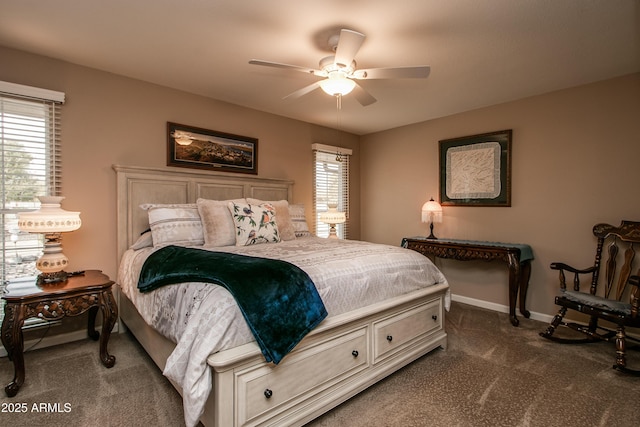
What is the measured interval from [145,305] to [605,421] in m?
2.80

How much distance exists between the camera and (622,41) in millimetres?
2307

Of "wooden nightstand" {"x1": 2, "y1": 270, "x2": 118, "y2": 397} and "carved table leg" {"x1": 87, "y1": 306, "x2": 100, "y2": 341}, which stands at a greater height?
"wooden nightstand" {"x1": 2, "y1": 270, "x2": 118, "y2": 397}

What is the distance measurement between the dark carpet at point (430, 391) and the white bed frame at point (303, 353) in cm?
14

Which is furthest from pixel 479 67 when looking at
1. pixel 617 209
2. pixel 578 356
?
pixel 578 356

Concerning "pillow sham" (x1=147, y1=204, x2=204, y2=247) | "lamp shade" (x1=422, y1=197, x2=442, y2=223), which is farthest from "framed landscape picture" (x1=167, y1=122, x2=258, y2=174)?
"lamp shade" (x1=422, y1=197, x2=442, y2=223)

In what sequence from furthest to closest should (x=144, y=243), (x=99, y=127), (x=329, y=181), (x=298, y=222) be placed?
(x=329, y=181)
(x=298, y=222)
(x=99, y=127)
(x=144, y=243)

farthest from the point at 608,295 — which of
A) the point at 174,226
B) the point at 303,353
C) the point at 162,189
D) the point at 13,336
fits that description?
the point at 13,336

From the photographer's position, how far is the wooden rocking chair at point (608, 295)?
2338 millimetres

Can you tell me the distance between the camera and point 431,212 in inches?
163

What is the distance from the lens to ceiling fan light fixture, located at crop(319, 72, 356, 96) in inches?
90.1

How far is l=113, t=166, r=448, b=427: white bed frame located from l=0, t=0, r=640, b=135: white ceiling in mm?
1052

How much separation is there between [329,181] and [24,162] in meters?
3.45

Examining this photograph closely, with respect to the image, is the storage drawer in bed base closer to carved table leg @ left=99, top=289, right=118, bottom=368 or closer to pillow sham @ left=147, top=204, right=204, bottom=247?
carved table leg @ left=99, top=289, right=118, bottom=368

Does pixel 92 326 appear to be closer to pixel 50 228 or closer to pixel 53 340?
→ pixel 53 340
